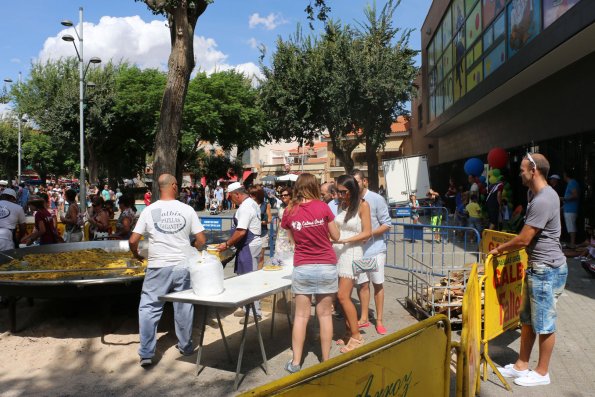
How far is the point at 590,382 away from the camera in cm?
436

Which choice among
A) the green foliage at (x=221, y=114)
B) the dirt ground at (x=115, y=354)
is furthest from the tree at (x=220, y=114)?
the dirt ground at (x=115, y=354)

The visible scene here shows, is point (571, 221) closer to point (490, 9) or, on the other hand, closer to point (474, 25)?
point (490, 9)

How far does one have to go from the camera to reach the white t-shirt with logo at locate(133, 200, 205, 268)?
4902mm

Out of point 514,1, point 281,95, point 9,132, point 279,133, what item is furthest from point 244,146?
point 9,132

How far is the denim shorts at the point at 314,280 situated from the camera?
14.5 ft

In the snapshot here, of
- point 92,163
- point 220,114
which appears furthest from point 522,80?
point 92,163

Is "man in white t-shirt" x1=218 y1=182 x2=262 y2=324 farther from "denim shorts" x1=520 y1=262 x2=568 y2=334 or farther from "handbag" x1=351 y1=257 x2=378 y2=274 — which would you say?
"denim shorts" x1=520 y1=262 x2=568 y2=334

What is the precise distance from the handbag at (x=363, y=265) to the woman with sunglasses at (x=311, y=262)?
656 mm

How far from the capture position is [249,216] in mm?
5902

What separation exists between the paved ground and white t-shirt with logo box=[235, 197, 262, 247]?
1.21 meters

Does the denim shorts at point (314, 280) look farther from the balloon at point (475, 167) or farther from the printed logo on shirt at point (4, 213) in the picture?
the balloon at point (475, 167)

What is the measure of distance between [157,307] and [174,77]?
16.6 feet

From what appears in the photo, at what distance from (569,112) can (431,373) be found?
11653 mm

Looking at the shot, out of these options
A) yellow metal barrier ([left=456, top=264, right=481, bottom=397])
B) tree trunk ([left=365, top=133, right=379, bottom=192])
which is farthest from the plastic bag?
tree trunk ([left=365, top=133, right=379, bottom=192])
